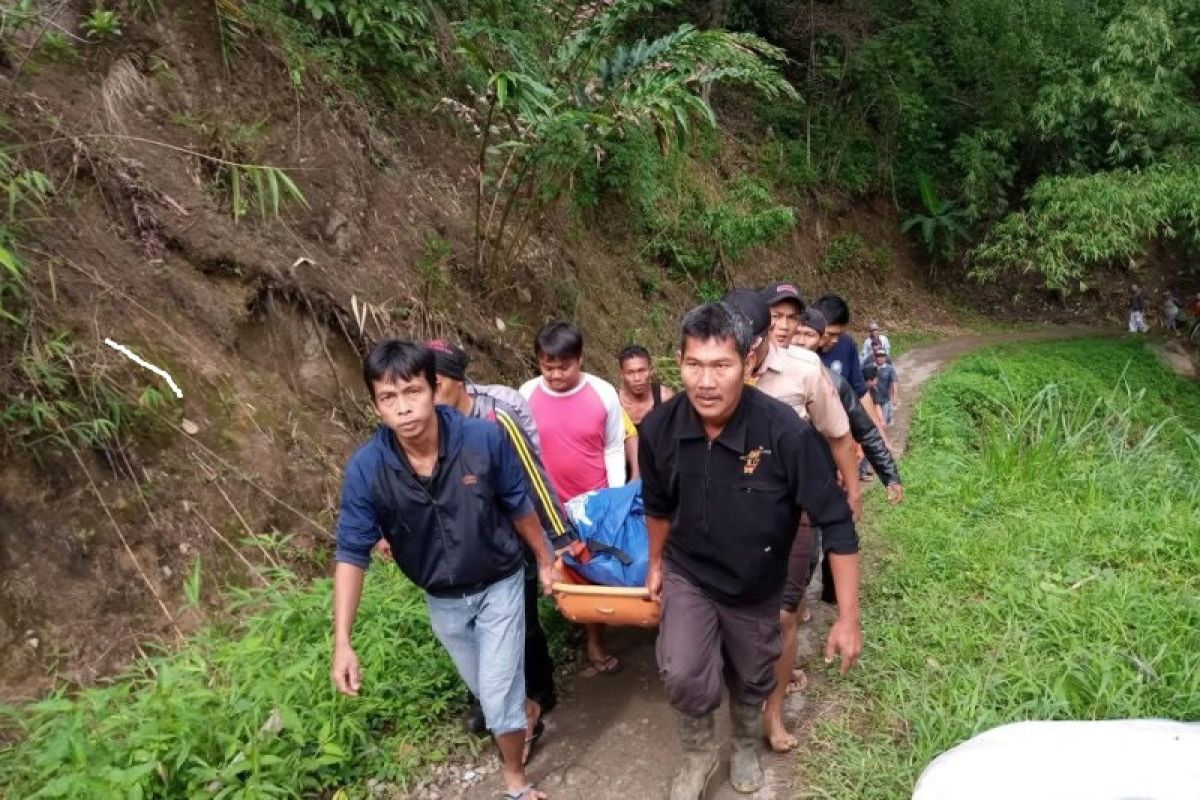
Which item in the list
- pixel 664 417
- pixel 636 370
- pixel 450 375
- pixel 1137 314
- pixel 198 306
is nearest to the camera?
pixel 664 417

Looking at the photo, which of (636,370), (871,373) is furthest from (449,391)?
(871,373)

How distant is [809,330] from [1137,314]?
16.6m

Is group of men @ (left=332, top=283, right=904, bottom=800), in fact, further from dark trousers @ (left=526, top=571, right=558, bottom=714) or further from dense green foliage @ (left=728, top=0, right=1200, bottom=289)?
dense green foliage @ (left=728, top=0, right=1200, bottom=289)

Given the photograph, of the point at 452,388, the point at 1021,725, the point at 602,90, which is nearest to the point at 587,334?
the point at 602,90

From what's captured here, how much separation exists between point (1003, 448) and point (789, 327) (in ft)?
10.8

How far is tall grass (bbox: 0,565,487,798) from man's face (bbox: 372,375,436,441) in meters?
1.20

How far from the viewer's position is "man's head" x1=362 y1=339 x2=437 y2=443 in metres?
2.66

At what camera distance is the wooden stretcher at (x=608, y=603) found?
3016 millimetres

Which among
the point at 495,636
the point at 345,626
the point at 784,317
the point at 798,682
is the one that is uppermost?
the point at 784,317

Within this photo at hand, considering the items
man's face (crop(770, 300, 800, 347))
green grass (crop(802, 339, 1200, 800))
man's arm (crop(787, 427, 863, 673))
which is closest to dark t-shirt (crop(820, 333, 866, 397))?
green grass (crop(802, 339, 1200, 800))

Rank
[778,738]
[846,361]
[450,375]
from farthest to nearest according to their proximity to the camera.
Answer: [846,361] < [450,375] < [778,738]

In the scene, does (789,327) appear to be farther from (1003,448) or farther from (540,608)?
(1003,448)

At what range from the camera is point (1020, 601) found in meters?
3.95

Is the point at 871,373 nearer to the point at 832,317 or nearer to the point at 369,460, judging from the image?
the point at 832,317
